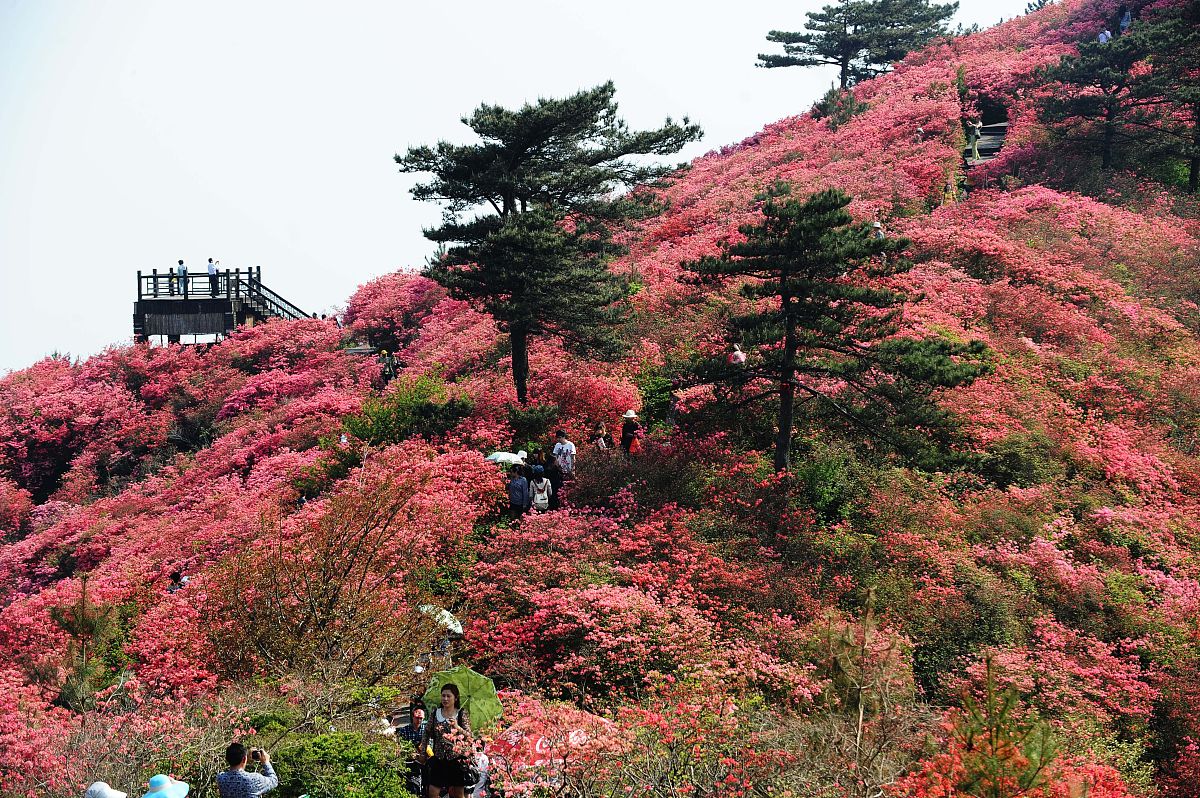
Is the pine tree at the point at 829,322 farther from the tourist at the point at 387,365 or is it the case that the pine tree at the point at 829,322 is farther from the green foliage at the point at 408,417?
the tourist at the point at 387,365

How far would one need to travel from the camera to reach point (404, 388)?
814 inches

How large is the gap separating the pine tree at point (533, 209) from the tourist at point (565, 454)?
319cm

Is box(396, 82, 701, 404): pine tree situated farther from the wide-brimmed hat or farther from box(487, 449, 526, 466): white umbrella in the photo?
the wide-brimmed hat

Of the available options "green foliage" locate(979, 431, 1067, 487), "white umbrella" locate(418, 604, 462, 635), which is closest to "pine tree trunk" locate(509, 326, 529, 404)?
"white umbrella" locate(418, 604, 462, 635)

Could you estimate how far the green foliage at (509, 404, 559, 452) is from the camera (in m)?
18.2

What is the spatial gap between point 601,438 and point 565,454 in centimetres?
151

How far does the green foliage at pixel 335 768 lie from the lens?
880 cm

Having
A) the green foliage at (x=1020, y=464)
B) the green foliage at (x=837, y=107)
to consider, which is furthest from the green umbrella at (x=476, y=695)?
the green foliage at (x=837, y=107)

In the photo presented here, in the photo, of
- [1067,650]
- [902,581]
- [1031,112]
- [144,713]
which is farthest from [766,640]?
[1031,112]

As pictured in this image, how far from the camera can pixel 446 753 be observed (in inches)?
340

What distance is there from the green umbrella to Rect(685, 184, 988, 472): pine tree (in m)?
7.85

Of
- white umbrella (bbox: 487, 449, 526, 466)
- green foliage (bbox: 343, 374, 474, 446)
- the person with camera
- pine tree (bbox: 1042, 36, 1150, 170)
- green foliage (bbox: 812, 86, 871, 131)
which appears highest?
green foliage (bbox: 812, 86, 871, 131)

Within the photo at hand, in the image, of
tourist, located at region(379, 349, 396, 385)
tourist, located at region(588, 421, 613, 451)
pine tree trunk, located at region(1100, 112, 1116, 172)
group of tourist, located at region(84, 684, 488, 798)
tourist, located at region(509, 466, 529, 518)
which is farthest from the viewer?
pine tree trunk, located at region(1100, 112, 1116, 172)

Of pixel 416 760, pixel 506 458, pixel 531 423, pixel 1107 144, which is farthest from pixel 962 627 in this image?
pixel 1107 144
